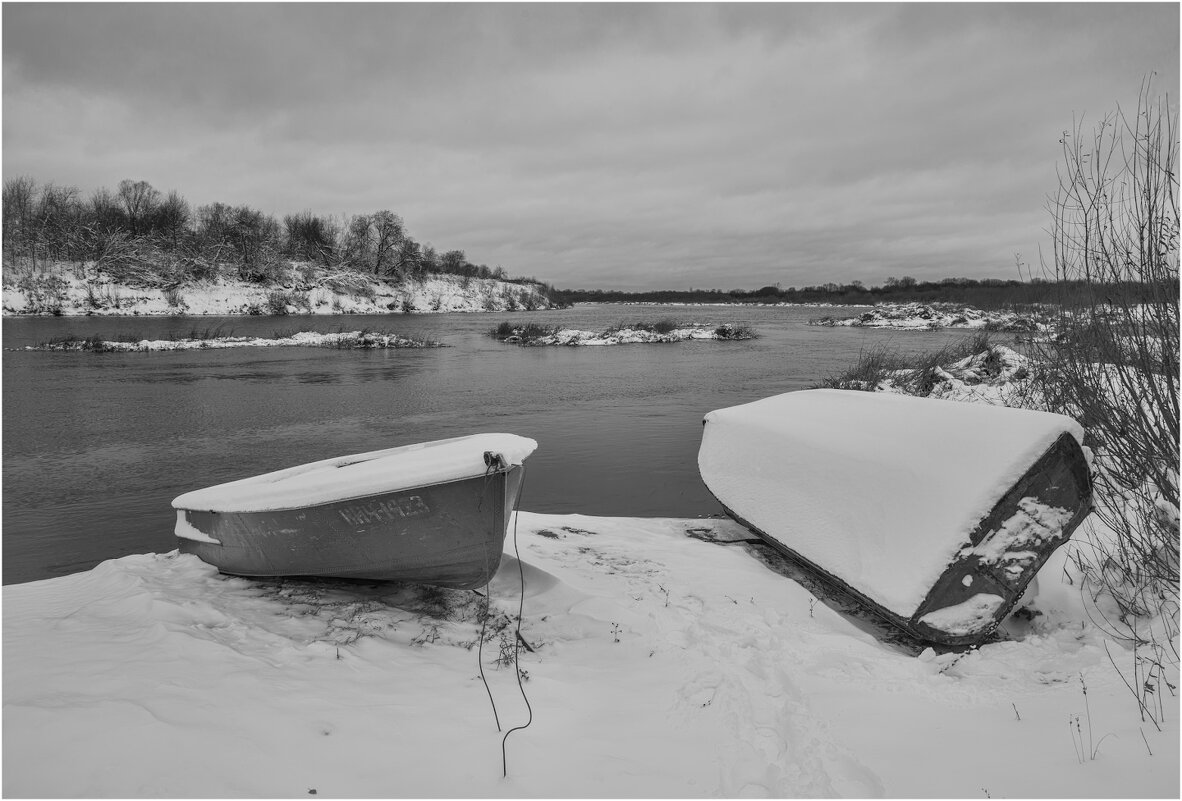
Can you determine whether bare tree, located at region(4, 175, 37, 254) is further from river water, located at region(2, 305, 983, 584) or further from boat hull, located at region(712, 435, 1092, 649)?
boat hull, located at region(712, 435, 1092, 649)

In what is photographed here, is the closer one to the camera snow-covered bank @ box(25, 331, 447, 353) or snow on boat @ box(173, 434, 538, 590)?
snow on boat @ box(173, 434, 538, 590)

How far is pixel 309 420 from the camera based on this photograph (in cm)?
1441

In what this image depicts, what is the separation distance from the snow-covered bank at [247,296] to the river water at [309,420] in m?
26.8

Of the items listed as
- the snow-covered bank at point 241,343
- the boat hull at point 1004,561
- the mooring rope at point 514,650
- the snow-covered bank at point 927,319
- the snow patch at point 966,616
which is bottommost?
the mooring rope at point 514,650

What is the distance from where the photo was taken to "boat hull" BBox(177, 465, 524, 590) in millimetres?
4520

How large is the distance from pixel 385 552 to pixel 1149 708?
15.9 ft

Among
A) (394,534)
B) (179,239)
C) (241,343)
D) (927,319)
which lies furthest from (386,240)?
(394,534)

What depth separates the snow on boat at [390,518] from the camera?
4480 millimetres

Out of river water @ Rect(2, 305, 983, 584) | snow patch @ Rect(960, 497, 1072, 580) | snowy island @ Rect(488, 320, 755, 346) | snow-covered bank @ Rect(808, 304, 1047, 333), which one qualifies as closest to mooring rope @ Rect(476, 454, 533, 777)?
snow patch @ Rect(960, 497, 1072, 580)

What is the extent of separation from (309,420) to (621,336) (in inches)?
921

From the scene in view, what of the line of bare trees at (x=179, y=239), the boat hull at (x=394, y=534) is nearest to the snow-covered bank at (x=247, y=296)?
the line of bare trees at (x=179, y=239)

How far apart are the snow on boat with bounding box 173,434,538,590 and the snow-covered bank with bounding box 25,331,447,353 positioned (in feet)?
92.1

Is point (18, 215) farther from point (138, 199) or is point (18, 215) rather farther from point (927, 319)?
point (927, 319)

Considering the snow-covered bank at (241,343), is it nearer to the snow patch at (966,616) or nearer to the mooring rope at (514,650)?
the mooring rope at (514,650)
